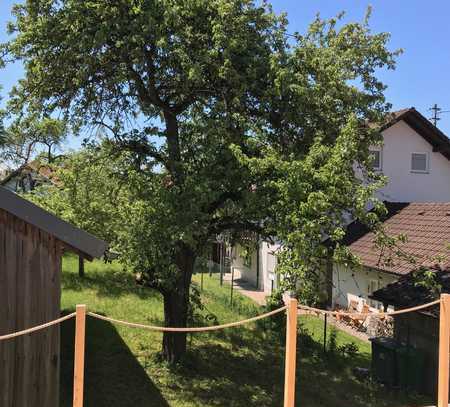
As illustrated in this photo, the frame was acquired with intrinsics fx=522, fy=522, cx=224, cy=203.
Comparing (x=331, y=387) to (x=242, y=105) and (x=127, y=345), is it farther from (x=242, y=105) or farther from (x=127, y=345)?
(x=242, y=105)

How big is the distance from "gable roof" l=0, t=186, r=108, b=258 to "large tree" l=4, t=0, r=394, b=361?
311cm

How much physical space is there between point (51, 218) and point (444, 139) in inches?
792

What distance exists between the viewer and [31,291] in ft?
23.4

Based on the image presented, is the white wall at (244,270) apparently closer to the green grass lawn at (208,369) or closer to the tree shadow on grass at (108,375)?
the green grass lawn at (208,369)

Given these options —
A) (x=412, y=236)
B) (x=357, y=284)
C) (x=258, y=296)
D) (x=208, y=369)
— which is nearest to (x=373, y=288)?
(x=357, y=284)

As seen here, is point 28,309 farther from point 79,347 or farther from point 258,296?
point 258,296

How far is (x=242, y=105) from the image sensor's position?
11.2 metres

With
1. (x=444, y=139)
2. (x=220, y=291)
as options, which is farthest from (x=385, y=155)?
(x=220, y=291)

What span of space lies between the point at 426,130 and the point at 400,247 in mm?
8487

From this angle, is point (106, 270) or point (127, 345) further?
point (106, 270)

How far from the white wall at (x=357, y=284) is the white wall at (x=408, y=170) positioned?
14.7 feet

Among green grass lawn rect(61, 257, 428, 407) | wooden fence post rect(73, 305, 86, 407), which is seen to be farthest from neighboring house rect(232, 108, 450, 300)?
wooden fence post rect(73, 305, 86, 407)

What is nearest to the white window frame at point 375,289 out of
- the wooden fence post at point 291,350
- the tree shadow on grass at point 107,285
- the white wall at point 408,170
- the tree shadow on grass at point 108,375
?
the white wall at point 408,170

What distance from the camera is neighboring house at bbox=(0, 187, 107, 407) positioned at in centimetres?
690
